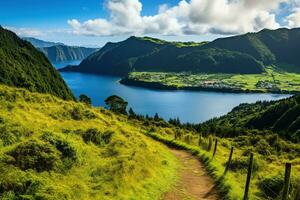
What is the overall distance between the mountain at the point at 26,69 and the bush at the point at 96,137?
6410 centimetres

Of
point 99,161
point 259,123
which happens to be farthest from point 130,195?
point 259,123

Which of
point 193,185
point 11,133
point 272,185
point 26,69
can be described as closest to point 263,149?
point 193,185

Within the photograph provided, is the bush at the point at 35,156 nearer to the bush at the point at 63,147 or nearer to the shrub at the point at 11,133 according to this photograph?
the bush at the point at 63,147

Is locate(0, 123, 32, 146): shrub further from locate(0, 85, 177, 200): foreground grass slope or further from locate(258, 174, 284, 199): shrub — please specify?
locate(258, 174, 284, 199): shrub

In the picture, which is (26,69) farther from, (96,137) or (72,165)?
(72,165)

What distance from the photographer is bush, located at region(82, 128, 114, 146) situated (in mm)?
30311

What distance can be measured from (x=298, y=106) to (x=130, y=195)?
147 m

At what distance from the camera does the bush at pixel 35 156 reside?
2039cm

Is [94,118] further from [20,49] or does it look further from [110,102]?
[20,49]

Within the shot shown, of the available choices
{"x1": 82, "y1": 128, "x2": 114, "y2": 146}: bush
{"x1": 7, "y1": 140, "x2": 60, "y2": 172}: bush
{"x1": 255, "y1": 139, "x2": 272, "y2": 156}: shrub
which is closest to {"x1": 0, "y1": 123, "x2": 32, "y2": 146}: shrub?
{"x1": 7, "y1": 140, "x2": 60, "y2": 172}: bush

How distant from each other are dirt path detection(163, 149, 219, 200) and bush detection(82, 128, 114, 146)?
6.96 m

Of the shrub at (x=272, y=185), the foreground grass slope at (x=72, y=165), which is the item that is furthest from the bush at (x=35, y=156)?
the shrub at (x=272, y=185)

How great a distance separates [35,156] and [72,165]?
7.94ft

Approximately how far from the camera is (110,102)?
5261 inches
